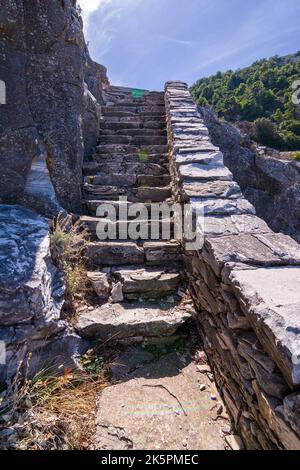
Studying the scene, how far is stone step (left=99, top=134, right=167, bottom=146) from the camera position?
495cm

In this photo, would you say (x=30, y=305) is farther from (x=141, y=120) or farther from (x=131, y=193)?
(x=141, y=120)

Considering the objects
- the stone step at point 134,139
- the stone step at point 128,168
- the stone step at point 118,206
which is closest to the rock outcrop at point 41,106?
the stone step at point 118,206

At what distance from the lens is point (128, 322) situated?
2348 millimetres

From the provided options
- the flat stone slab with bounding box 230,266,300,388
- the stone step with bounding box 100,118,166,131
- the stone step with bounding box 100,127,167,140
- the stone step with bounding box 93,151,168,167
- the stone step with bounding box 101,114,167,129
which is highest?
the stone step with bounding box 101,114,167,129

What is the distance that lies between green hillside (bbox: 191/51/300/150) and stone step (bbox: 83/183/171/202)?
14812 millimetres

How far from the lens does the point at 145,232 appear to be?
3.29 m

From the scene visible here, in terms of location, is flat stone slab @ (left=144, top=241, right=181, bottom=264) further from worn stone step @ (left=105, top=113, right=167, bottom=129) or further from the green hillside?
the green hillside

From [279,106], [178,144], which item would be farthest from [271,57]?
[178,144]

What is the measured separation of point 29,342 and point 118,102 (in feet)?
21.1

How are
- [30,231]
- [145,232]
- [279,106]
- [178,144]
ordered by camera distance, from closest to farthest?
[30,231] → [145,232] → [178,144] → [279,106]

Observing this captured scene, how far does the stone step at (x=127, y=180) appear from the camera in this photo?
393 centimetres

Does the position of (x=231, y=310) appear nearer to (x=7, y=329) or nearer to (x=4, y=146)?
(x=7, y=329)

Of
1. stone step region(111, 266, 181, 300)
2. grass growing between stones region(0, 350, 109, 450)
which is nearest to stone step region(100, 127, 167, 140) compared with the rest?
stone step region(111, 266, 181, 300)

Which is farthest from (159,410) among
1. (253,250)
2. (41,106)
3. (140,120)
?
(140,120)
